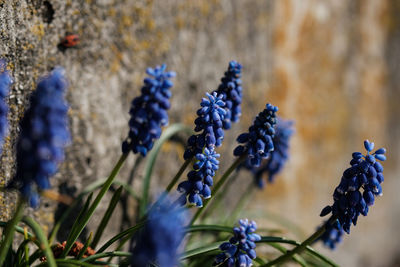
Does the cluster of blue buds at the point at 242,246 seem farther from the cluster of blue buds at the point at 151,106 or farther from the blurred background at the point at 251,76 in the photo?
the blurred background at the point at 251,76

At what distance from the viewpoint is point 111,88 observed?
3.15m

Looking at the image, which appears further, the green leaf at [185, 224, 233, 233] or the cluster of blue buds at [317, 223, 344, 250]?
the cluster of blue buds at [317, 223, 344, 250]

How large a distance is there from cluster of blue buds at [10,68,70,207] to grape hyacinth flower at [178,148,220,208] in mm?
727

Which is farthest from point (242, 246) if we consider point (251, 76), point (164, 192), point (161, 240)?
point (251, 76)

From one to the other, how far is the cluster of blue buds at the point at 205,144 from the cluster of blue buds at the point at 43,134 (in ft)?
2.27

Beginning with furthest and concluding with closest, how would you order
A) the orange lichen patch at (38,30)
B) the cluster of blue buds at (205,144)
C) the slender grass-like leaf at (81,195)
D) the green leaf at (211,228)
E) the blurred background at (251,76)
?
the blurred background at (251,76) → the slender grass-like leaf at (81,195) → the orange lichen patch at (38,30) → the green leaf at (211,228) → the cluster of blue buds at (205,144)

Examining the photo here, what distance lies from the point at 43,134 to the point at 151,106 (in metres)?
0.61

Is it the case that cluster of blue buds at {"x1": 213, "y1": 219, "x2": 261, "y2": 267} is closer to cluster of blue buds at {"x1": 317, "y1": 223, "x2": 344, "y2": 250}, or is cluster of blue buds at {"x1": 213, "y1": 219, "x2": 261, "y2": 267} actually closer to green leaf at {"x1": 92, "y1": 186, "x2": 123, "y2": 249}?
green leaf at {"x1": 92, "y1": 186, "x2": 123, "y2": 249}

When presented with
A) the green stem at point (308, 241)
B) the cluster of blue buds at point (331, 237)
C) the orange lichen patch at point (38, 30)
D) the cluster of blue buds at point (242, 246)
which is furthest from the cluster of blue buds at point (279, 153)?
the orange lichen patch at point (38, 30)

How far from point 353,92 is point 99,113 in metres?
4.04

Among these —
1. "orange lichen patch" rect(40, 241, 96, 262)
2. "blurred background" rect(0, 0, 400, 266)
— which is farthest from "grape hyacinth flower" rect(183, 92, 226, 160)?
"blurred background" rect(0, 0, 400, 266)

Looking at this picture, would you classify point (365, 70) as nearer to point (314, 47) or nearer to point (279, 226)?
point (314, 47)

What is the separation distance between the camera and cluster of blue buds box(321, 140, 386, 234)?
1.98 metres

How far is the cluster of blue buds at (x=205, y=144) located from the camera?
2027mm
